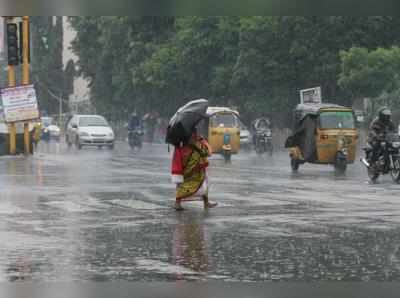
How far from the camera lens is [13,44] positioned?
123 feet

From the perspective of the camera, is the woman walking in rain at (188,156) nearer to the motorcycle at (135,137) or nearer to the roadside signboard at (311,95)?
the roadside signboard at (311,95)

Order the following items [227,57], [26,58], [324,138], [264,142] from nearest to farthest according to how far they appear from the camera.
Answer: [324,138] < [26,58] < [264,142] < [227,57]

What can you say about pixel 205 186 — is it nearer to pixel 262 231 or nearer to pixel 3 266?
pixel 262 231

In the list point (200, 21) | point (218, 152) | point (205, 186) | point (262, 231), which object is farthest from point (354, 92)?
point (262, 231)

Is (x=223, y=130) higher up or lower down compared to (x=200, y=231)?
higher up

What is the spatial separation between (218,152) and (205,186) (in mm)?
24043

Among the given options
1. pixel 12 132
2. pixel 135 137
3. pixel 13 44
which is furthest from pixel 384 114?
pixel 135 137

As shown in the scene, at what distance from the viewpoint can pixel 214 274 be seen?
1034cm

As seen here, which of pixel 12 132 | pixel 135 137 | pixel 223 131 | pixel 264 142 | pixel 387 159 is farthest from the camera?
pixel 135 137

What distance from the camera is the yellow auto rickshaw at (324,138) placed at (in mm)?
30969

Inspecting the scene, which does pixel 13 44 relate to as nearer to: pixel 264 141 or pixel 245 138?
pixel 264 141

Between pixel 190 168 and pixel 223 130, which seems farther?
pixel 223 130

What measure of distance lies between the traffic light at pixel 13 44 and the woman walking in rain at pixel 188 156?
66.2ft

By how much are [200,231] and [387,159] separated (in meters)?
11.7
